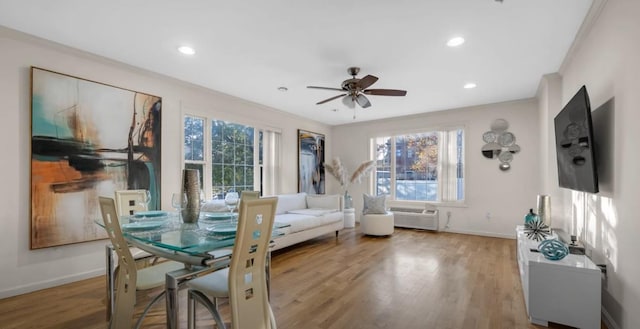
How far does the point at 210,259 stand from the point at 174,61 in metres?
2.69

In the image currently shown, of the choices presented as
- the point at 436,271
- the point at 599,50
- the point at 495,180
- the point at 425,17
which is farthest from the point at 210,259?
the point at 495,180

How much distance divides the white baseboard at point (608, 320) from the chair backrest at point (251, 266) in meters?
2.54

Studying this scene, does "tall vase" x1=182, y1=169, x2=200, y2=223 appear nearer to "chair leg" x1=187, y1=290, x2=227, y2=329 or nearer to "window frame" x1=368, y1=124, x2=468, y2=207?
"chair leg" x1=187, y1=290, x2=227, y2=329

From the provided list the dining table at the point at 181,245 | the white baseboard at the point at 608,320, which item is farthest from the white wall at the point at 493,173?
the dining table at the point at 181,245

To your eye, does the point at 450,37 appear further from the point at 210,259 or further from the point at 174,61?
the point at 174,61

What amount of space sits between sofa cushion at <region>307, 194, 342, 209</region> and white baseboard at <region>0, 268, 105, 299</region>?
11.0 feet

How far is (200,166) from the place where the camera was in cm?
438

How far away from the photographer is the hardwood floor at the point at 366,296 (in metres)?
2.23

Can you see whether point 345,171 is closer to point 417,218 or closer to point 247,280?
point 417,218

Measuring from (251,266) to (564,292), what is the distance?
2358mm

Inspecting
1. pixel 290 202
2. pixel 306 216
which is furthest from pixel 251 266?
pixel 290 202

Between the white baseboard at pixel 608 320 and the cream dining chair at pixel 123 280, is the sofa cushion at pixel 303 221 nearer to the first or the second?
the cream dining chair at pixel 123 280

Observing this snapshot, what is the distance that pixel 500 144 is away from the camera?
17.3ft

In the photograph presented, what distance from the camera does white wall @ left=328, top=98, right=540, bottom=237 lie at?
502 centimetres
